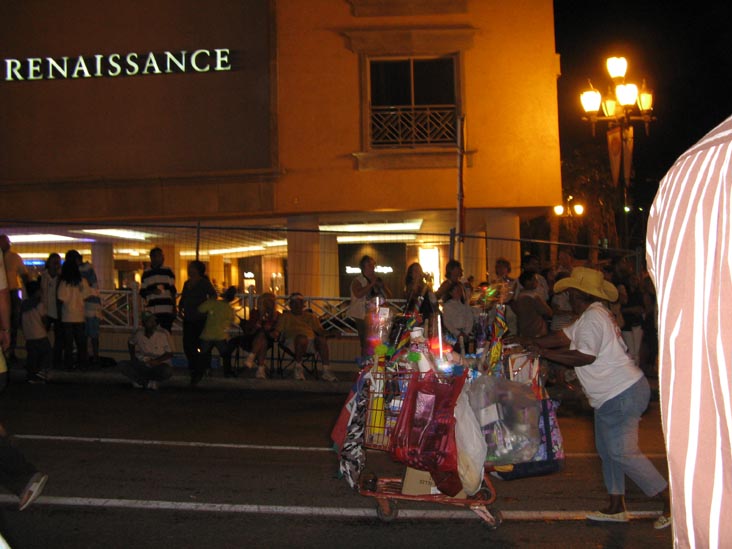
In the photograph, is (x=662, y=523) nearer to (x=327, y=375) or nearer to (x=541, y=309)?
(x=541, y=309)

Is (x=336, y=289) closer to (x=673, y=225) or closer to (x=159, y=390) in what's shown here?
(x=159, y=390)

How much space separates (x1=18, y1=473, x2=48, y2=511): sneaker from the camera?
5598 millimetres

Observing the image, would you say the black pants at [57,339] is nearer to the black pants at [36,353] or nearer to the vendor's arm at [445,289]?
the black pants at [36,353]

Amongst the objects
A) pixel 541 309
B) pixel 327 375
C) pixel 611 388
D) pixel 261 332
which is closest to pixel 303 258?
pixel 261 332

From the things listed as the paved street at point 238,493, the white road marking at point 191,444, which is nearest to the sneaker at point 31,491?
the paved street at point 238,493

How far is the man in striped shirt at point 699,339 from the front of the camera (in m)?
1.82

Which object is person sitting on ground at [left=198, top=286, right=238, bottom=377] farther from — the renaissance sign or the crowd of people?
the renaissance sign

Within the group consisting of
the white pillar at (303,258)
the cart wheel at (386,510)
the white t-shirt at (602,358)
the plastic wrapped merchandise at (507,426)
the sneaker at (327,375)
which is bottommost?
the cart wheel at (386,510)

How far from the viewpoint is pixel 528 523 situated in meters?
5.79

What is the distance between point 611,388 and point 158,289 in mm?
8733

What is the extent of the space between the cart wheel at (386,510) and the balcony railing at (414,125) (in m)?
12.6

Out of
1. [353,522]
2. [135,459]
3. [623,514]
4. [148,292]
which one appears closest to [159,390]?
[148,292]

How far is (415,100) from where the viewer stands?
17.7m

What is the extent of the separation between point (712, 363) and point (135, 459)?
6471 mm
